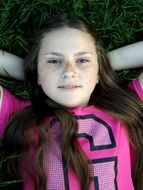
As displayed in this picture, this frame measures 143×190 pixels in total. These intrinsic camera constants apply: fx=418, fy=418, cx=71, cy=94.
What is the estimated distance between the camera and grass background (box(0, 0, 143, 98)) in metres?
2.58

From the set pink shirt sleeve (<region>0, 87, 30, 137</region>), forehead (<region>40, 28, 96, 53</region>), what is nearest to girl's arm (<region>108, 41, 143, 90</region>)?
forehead (<region>40, 28, 96, 53</region>)

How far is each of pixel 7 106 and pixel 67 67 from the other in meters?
0.45

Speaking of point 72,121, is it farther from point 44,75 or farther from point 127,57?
point 127,57

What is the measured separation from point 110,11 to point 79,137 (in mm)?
903

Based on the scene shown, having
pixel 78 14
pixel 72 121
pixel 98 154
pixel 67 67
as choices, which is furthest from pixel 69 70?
pixel 78 14

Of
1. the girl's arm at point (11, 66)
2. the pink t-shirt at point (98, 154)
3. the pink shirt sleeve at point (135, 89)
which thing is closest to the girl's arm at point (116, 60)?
the girl's arm at point (11, 66)

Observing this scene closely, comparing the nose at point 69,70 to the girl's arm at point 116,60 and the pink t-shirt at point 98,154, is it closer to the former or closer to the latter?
the pink t-shirt at point 98,154

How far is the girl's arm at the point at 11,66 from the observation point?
240 centimetres

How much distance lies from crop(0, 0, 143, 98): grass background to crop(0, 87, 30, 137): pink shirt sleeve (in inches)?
7.6

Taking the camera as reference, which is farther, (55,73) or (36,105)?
(36,105)

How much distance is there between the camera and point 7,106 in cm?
233

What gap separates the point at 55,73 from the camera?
2.14 m

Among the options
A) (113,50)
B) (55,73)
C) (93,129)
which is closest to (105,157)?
(93,129)

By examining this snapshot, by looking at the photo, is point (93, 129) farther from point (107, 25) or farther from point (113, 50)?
point (107, 25)
